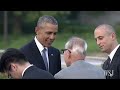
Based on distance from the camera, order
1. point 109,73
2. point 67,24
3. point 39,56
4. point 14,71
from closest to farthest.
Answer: point 14,71 → point 109,73 → point 39,56 → point 67,24

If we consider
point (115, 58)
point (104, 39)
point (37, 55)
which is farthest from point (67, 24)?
point (115, 58)

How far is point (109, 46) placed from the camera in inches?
128

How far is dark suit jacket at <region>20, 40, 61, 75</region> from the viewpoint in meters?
3.42

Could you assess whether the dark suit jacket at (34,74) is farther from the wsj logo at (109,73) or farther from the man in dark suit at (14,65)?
the wsj logo at (109,73)

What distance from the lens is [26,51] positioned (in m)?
3.43

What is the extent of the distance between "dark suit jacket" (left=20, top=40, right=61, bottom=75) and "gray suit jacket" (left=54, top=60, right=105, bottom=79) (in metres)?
0.91

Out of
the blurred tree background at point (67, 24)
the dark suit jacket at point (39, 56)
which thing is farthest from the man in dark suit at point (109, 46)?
the blurred tree background at point (67, 24)

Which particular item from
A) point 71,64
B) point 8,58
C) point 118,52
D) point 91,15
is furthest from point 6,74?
point 91,15

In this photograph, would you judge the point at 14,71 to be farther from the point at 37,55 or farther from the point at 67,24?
the point at 67,24

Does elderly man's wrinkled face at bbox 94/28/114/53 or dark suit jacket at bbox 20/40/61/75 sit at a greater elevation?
elderly man's wrinkled face at bbox 94/28/114/53

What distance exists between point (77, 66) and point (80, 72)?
6cm

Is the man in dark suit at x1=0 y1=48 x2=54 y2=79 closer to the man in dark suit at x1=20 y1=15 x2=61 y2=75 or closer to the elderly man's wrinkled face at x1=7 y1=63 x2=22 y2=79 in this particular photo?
the elderly man's wrinkled face at x1=7 y1=63 x2=22 y2=79

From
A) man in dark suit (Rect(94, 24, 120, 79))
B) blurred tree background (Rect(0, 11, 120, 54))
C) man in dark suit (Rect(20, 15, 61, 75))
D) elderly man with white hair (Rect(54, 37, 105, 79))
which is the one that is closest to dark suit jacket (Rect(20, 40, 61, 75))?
man in dark suit (Rect(20, 15, 61, 75))
